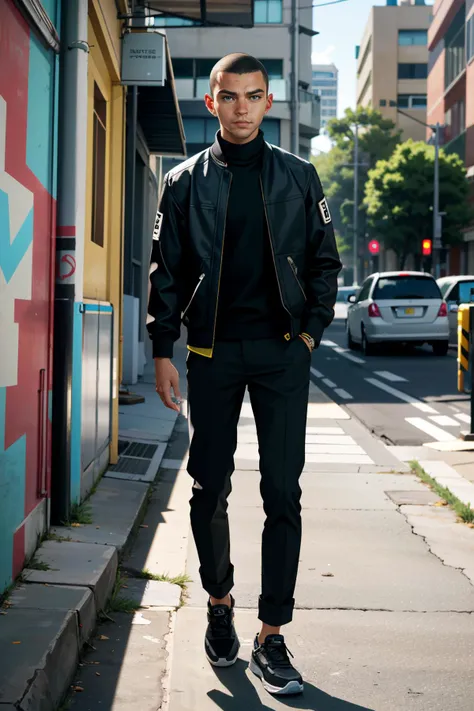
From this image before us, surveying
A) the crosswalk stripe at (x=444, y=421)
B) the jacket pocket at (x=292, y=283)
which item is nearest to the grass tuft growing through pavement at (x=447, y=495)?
the crosswalk stripe at (x=444, y=421)

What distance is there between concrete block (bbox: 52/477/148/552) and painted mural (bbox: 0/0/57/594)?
31 centimetres

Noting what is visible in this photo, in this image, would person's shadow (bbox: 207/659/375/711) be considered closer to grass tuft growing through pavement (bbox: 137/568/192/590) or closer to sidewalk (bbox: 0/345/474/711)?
sidewalk (bbox: 0/345/474/711)

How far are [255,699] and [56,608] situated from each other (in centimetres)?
83

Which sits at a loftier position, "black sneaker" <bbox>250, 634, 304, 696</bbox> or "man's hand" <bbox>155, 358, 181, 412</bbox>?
"man's hand" <bbox>155, 358, 181, 412</bbox>

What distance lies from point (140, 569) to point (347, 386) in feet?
37.0

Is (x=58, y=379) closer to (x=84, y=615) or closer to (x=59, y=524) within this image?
(x=59, y=524)

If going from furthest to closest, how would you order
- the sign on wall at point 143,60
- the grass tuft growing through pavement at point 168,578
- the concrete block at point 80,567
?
the sign on wall at point 143,60, the grass tuft growing through pavement at point 168,578, the concrete block at point 80,567

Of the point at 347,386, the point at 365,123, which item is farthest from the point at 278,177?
the point at 365,123

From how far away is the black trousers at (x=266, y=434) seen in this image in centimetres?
389

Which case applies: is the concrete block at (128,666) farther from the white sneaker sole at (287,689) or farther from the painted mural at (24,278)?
the painted mural at (24,278)

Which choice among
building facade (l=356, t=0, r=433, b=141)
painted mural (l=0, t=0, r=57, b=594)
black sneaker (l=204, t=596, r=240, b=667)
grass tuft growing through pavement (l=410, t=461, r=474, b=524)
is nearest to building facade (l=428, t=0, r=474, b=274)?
building facade (l=356, t=0, r=433, b=141)

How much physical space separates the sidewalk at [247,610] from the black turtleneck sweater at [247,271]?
1.20 m

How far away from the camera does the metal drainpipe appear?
18.5ft

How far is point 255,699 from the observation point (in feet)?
12.3
